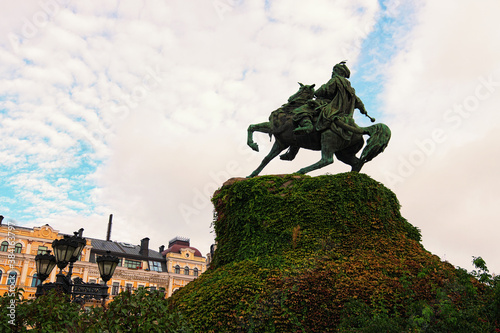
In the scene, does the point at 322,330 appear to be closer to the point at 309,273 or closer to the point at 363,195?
the point at 309,273

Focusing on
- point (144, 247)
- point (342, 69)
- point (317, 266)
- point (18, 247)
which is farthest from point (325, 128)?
point (144, 247)

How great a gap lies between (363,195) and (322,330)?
3331 mm

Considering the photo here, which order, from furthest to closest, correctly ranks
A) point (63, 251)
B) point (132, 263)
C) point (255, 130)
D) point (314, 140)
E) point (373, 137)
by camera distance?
point (132, 263), point (255, 130), point (314, 140), point (373, 137), point (63, 251)

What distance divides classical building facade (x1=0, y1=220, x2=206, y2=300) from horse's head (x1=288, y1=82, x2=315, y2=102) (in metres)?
28.6

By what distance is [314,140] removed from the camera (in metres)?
11.6

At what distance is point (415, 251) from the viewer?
352 inches

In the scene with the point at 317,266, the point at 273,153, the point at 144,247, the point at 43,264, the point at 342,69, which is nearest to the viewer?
the point at 317,266

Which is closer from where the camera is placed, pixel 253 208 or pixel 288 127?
pixel 253 208

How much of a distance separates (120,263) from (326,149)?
1506 inches

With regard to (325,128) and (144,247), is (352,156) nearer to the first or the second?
(325,128)

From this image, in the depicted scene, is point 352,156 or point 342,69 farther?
point 342,69

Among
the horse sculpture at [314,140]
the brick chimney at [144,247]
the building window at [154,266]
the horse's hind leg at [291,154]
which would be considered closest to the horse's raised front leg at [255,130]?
the horse sculpture at [314,140]

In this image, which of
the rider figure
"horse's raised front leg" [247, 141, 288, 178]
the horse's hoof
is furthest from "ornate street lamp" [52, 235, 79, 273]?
the rider figure

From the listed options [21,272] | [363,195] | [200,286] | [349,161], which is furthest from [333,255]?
[21,272]
